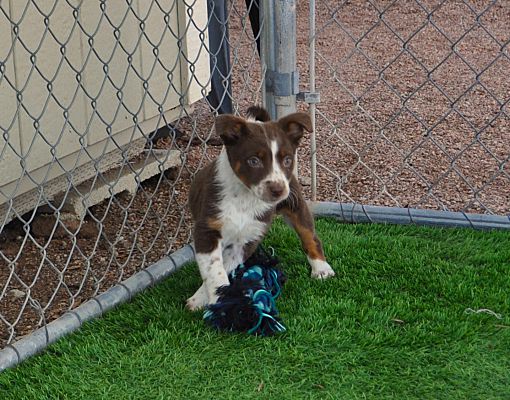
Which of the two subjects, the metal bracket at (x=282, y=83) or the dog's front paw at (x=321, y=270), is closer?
the dog's front paw at (x=321, y=270)

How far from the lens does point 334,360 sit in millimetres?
3414

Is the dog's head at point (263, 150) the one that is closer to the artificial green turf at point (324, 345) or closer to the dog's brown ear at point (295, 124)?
the dog's brown ear at point (295, 124)

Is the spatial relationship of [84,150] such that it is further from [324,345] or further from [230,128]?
[324,345]

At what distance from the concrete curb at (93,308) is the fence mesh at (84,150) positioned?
0.09m

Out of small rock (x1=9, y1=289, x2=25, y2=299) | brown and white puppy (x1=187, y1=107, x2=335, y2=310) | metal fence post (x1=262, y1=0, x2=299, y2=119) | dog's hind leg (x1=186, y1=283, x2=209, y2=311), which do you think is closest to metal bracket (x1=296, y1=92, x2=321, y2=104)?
metal fence post (x1=262, y1=0, x2=299, y2=119)

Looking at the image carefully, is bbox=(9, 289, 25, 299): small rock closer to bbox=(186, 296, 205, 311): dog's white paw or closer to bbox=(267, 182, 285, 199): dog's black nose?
bbox=(186, 296, 205, 311): dog's white paw

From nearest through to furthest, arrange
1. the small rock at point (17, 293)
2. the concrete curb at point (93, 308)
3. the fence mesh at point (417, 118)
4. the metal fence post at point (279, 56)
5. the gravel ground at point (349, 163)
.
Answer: the concrete curb at point (93, 308)
the small rock at point (17, 293)
the gravel ground at point (349, 163)
the metal fence post at point (279, 56)
the fence mesh at point (417, 118)

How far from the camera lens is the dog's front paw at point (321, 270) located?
13.5ft

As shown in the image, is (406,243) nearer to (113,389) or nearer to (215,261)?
(215,261)

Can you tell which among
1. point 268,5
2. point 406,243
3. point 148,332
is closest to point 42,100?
point 268,5

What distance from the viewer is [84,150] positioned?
4.65 m

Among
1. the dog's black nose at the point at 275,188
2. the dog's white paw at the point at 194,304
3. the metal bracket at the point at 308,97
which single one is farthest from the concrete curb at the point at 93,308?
the metal bracket at the point at 308,97

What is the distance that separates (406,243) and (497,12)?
6.60 meters

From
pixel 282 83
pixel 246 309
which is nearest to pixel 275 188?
pixel 246 309
